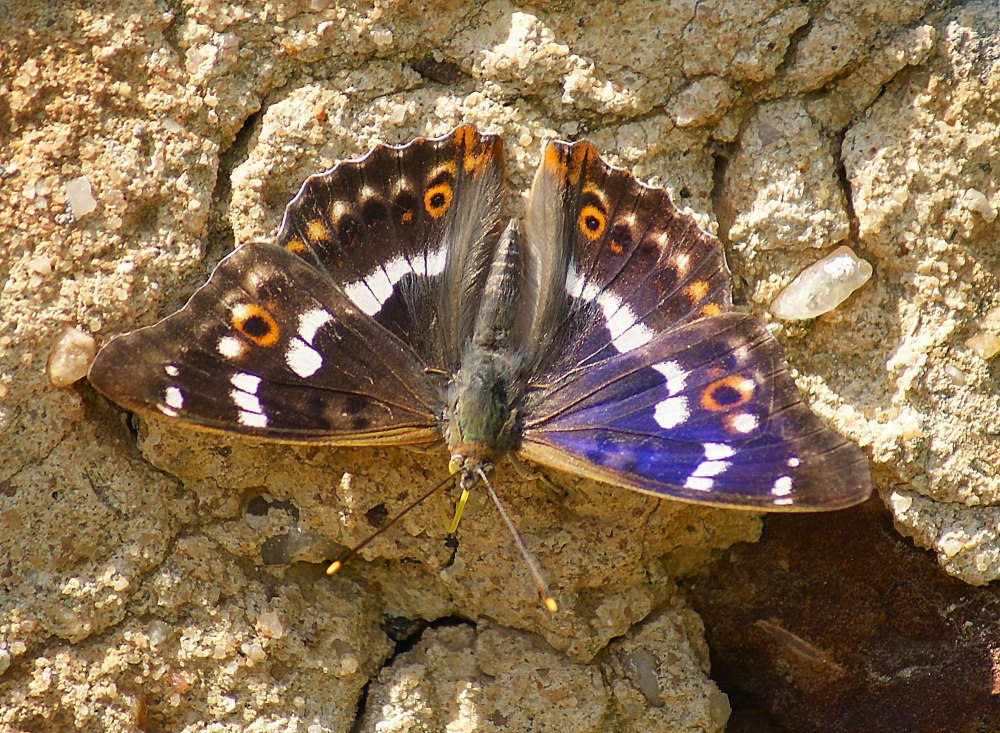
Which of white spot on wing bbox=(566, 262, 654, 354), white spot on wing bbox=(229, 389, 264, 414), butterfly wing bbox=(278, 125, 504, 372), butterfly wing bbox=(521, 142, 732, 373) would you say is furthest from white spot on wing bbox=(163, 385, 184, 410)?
white spot on wing bbox=(566, 262, 654, 354)

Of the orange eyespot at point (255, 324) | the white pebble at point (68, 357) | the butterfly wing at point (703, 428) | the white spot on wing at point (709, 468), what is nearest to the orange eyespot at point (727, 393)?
the butterfly wing at point (703, 428)

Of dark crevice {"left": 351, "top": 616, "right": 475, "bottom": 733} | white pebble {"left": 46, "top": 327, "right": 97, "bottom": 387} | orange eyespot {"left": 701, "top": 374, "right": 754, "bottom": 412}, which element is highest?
white pebble {"left": 46, "top": 327, "right": 97, "bottom": 387}

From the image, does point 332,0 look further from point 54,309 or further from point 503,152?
point 54,309

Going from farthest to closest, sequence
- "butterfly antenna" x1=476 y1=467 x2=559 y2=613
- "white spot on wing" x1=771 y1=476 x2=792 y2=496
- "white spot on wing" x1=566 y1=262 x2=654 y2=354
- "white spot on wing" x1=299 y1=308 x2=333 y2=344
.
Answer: "white spot on wing" x1=566 y1=262 x2=654 y2=354, "white spot on wing" x1=299 y1=308 x2=333 y2=344, "butterfly antenna" x1=476 y1=467 x2=559 y2=613, "white spot on wing" x1=771 y1=476 x2=792 y2=496

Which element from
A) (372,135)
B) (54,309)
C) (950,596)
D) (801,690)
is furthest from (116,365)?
(950,596)

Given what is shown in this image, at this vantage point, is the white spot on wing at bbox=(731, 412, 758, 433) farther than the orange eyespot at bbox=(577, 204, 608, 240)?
No

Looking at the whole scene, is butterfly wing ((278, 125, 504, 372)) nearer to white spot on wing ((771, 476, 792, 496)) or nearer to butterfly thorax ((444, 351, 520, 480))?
butterfly thorax ((444, 351, 520, 480))

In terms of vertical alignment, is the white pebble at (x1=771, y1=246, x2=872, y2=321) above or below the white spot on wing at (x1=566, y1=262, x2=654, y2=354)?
below
